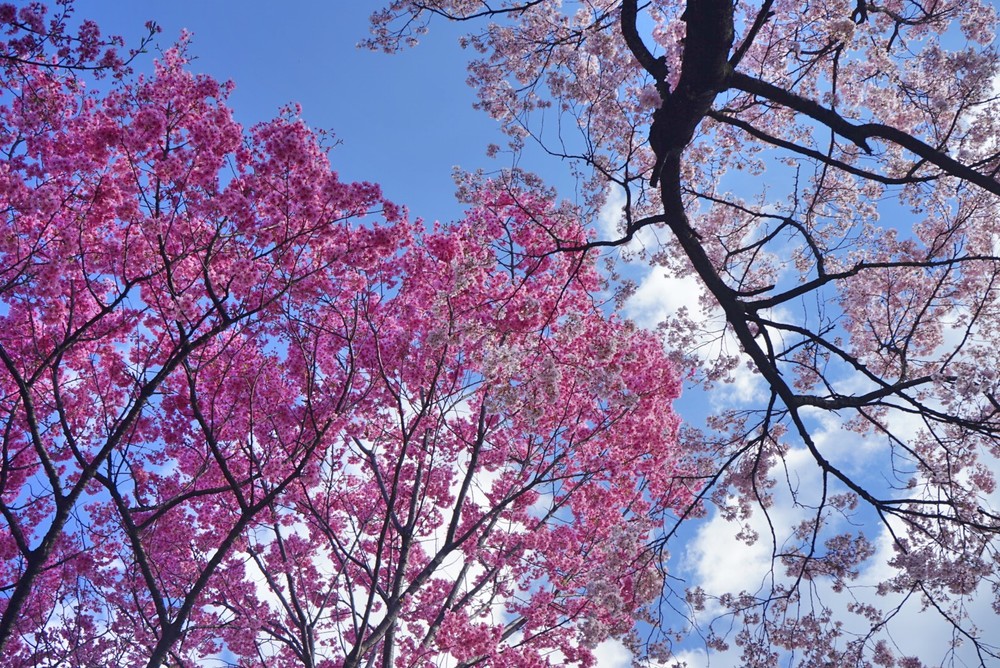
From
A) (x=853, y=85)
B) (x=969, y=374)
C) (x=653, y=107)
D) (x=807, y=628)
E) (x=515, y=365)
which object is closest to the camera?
(x=969, y=374)

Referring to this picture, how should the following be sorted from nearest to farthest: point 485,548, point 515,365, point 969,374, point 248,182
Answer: point 969,374 < point 515,365 < point 248,182 < point 485,548

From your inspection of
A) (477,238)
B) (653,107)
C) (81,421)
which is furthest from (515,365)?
(81,421)

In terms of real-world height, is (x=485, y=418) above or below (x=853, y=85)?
below

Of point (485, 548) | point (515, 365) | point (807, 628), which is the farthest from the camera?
point (485, 548)

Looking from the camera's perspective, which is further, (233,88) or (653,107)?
(233,88)

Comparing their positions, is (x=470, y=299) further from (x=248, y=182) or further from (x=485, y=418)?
(x=248, y=182)

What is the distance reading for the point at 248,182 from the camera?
22.6 ft

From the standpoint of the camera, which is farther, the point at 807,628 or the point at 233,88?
the point at 233,88

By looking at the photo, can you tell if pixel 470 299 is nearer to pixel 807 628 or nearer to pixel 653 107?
pixel 653 107

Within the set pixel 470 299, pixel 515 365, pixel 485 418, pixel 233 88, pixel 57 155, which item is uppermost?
pixel 233 88

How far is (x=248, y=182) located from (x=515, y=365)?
3.54 meters

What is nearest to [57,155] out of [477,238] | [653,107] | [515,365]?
[477,238]

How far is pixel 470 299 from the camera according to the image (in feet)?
27.1

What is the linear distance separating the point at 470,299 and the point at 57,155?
188 inches
